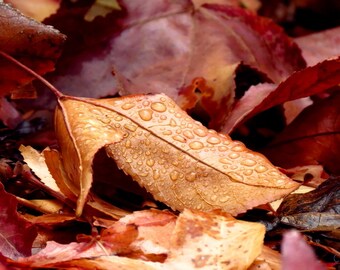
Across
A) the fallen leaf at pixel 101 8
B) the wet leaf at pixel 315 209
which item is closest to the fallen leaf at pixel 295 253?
the wet leaf at pixel 315 209

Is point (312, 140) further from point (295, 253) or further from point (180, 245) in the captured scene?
point (295, 253)

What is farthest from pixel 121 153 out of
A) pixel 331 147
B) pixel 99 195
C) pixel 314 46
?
pixel 314 46

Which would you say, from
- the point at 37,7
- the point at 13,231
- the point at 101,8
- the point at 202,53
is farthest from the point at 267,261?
the point at 37,7

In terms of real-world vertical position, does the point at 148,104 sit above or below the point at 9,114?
above

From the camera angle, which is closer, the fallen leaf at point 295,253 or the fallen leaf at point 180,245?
the fallen leaf at point 295,253

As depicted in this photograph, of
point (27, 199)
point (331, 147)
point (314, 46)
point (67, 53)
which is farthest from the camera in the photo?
point (314, 46)

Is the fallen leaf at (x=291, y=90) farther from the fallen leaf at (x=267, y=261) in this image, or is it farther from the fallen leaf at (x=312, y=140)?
the fallen leaf at (x=267, y=261)

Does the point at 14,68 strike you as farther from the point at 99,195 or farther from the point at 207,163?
the point at 207,163
